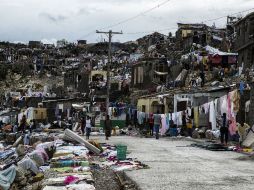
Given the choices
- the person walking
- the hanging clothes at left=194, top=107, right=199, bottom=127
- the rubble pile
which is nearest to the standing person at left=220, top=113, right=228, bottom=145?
the person walking

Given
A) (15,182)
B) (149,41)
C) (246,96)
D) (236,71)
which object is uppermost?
(149,41)

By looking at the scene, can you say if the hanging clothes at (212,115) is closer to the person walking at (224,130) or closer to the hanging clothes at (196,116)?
the person walking at (224,130)

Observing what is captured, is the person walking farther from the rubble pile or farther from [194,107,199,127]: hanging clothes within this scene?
[194,107,199,127]: hanging clothes

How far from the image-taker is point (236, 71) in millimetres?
41719

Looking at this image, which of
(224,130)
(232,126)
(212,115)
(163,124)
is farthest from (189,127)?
(232,126)

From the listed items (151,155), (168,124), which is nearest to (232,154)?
(151,155)

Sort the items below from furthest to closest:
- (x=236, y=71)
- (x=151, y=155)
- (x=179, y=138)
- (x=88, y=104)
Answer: (x=88, y=104) < (x=236, y=71) < (x=179, y=138) < (x=151, y=155)

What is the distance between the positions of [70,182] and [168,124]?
22124 millimetres

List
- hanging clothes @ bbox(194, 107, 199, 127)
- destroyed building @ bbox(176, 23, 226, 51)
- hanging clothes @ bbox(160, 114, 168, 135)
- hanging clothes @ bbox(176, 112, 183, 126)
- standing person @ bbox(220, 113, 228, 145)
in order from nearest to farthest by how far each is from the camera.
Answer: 1. standing person @ bbox(220, 113, 228, 145)
2. hanging clothes @ bbox(194, 107, 199, 127)
3. hanging clothes @ bbox(176, 112, 183, 126)
4. hanging clothes @ bbox(160, 114, 168, 135)
5. destroyed building @ bbox(176, 23, 226, 51)

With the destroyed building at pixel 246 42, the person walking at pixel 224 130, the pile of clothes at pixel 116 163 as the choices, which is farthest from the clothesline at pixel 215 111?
the destroyed building at pixel 246 42

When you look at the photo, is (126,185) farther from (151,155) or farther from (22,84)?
(22,84)

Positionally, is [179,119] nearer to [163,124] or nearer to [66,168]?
[163,124]

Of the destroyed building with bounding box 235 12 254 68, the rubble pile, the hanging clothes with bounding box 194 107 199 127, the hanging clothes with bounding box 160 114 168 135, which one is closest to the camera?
the rubble pile

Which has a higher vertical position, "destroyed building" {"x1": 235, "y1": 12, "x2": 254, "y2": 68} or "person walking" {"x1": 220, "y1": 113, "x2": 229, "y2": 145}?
"destroyed building" {"x1": 235, "y1": 12, "x2": 254, "y2": 68}
